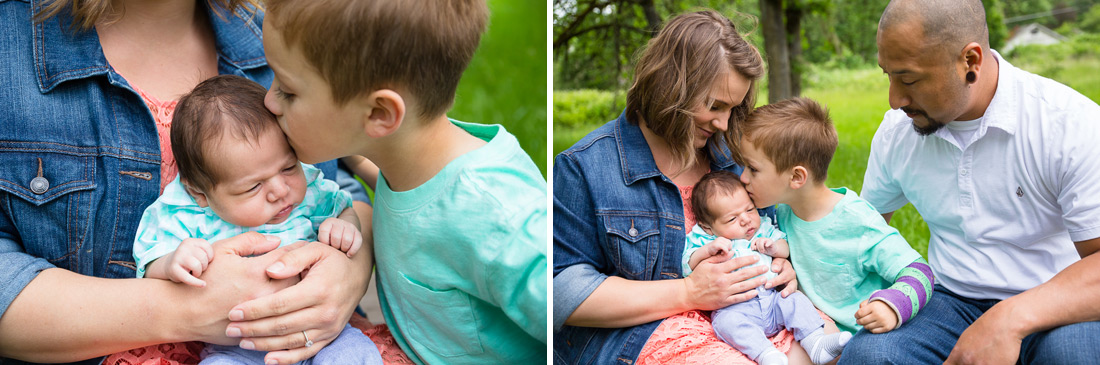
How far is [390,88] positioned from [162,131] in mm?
714

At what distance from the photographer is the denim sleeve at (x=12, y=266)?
194cm

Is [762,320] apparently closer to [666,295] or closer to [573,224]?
[666,295]

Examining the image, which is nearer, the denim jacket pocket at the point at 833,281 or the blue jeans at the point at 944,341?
the blue jeans at the point at 944,341

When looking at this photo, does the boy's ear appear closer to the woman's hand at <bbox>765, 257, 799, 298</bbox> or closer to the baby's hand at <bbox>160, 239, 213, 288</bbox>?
the baby's hand at <bbox>160, 239, 213, 288</bbox>

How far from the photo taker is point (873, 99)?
7.61 m

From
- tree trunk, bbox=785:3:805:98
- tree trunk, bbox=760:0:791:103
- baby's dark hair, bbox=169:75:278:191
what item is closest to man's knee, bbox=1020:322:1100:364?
baby's dark hair, bbox=169:75:278:191

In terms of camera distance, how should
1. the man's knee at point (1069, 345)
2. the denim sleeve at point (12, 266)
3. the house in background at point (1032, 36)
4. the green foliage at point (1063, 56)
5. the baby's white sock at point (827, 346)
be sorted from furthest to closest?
the house in background at point (1032, 36), the green foliage at point (1063, 56), the baby's white sock at point (827, 346), the man's knee at point (1069, 345), the denim sleeve at point (12, 266)

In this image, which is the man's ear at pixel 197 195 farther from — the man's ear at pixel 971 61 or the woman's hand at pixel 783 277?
the man's ear at pixel 971 61

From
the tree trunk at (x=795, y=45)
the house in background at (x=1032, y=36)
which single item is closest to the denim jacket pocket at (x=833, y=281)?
the tree trunk at (x=795, y=45)

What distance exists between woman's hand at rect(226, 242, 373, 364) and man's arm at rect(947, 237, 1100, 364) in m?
1.64

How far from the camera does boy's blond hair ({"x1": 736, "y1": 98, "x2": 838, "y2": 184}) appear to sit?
2512 mm

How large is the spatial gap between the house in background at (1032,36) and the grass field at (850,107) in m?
0.57

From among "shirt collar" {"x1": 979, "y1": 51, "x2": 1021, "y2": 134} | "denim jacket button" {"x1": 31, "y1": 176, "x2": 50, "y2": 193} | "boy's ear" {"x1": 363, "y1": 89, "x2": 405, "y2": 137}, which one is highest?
"boy's ear" {"x1": 363, "y1": 89, "x2": 405, "y2": 137}

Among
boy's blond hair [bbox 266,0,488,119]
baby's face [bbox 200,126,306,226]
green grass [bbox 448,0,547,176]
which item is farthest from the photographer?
green grass [bbox 448,0,547,176]
